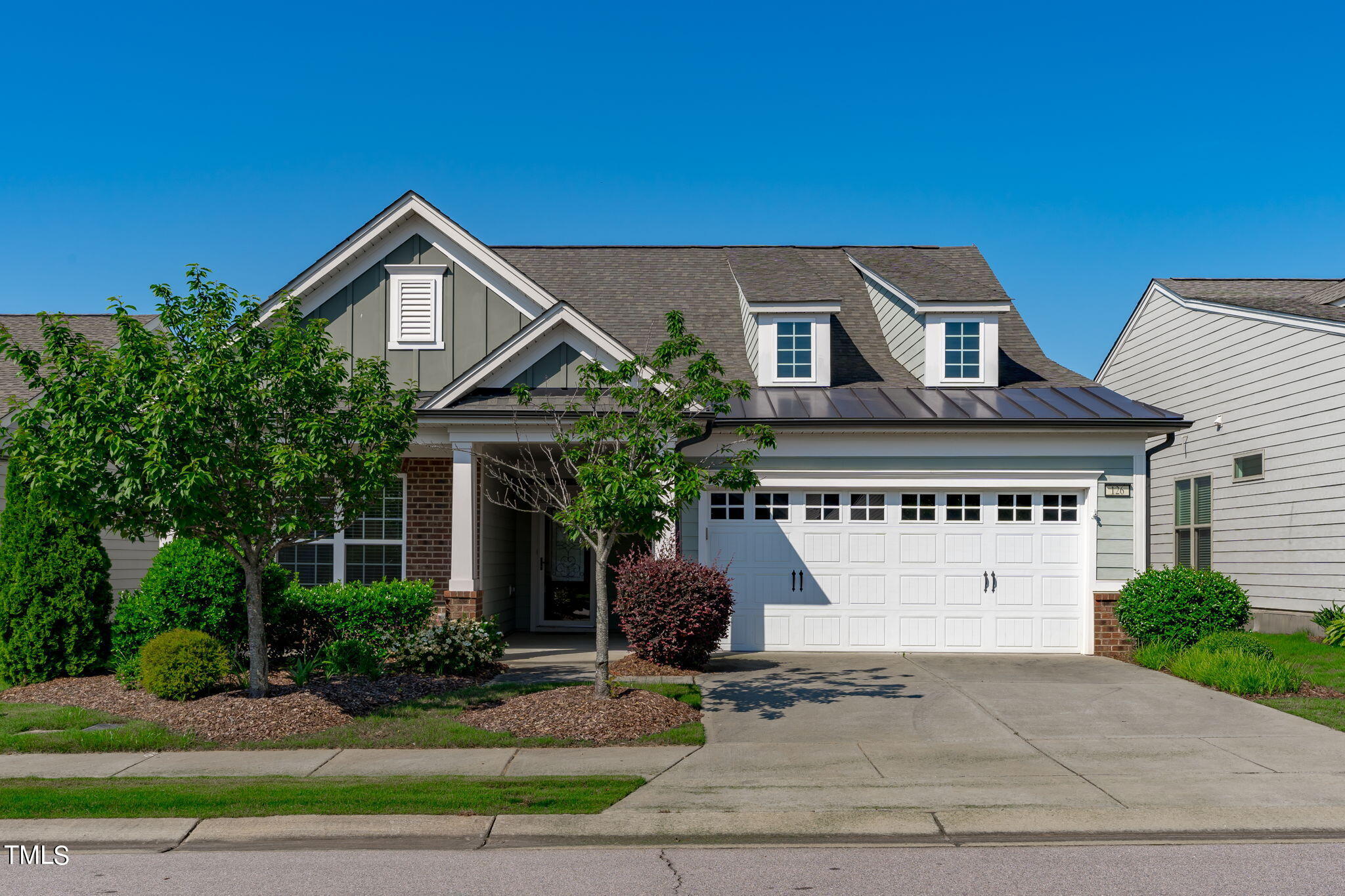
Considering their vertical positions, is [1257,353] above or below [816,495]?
above

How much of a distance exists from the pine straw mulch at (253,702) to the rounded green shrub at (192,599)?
62cm

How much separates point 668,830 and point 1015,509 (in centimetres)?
958

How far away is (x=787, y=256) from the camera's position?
19.8 meters

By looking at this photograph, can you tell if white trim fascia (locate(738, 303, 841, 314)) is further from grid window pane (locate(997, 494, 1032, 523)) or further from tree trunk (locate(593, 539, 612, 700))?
tree trunk (locate(593, 539, 612, 700))

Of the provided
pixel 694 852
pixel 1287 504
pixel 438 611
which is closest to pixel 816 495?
pixel 438 611

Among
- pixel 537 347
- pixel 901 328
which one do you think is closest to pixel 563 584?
pixel 537 347

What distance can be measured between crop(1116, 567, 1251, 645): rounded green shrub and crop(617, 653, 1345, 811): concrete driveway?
870 millimetres

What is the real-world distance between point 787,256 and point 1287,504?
9.62 meters

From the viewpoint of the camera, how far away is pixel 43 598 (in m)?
11.8

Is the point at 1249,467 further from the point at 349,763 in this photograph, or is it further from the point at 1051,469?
the point at 349,763

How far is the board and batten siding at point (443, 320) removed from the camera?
49.4 feet

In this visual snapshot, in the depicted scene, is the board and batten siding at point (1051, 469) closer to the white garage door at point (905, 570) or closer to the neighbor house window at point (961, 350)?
the white garage door at point (905, 570)

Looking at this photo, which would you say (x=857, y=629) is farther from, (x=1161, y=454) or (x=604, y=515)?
(x=1161, y=454)

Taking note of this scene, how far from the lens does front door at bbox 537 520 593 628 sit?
17.1 meters
